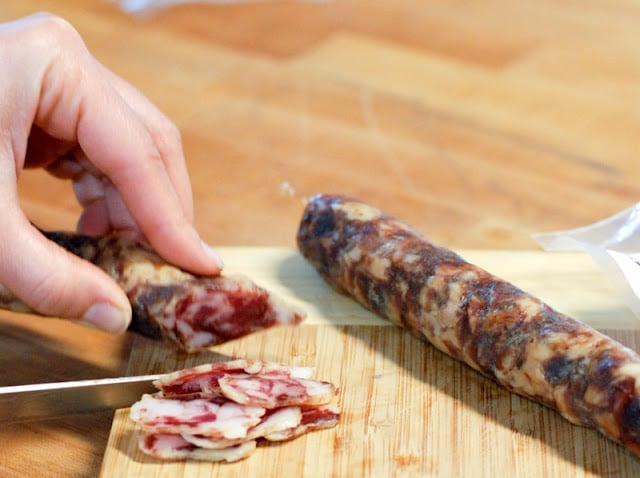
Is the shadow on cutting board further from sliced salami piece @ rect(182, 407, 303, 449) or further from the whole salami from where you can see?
sliced salami piece @ rect(182, 407, 303, 449)

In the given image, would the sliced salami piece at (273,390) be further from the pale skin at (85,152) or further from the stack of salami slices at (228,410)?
the pale skin at (85,152)

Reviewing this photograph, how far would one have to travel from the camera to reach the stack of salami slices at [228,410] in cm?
175

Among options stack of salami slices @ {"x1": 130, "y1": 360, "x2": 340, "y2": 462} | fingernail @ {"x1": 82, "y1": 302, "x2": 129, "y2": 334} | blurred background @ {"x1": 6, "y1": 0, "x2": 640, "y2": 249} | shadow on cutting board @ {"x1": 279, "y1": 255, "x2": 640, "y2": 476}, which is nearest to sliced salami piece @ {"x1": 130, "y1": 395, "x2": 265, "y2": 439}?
stack of salami slices @ {"x1": 130, "y1": 360, "x2": 340, "y2": 462}

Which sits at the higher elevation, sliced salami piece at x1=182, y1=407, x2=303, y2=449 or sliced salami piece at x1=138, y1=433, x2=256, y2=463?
sliced salami piece at x1=182, y1=407, x2=303, y2=449

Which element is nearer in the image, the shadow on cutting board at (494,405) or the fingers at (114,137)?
the shadow on cutting board at (494,405)

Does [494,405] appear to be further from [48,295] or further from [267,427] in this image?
[48,295]

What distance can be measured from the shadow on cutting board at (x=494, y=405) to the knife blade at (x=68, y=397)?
17.2 inches

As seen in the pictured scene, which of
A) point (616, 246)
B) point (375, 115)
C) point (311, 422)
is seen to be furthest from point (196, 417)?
point (375, 115)

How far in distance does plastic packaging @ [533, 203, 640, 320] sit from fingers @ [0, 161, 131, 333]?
3.17 feet

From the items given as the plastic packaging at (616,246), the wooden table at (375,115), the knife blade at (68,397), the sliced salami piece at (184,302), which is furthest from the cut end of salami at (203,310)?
the plastic packaging at (616,246)

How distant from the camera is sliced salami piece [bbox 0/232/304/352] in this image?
1942mm

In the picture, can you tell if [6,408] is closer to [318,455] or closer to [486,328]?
[318,455]

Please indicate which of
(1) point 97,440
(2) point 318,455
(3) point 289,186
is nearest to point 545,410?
(2) point 318,455

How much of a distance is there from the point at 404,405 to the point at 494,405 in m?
0.16
